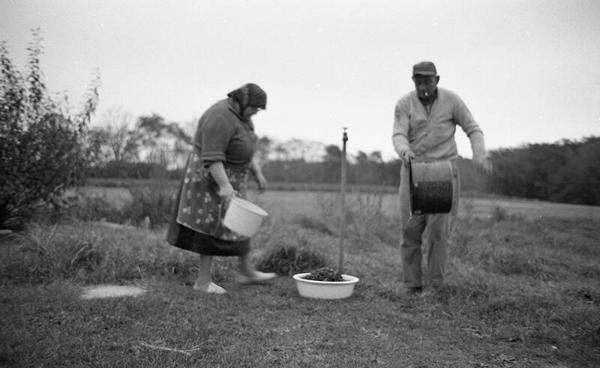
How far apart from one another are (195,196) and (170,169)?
16.8 feet

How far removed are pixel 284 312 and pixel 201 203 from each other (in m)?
1.10

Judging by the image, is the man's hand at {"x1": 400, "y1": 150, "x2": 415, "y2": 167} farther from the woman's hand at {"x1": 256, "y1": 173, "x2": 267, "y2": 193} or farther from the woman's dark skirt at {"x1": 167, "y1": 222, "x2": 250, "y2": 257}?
the woman's dark skirt at {"x1": 167, "y1": 222, "x2": 250, "y2": 257}

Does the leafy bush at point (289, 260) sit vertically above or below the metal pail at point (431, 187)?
below

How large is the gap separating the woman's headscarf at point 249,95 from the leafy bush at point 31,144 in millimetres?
3450

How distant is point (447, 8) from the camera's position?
5578mm

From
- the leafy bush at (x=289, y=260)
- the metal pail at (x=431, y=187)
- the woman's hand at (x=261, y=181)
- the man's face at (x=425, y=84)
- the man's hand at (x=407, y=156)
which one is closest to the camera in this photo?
the metal pail at (x=431, y=187)

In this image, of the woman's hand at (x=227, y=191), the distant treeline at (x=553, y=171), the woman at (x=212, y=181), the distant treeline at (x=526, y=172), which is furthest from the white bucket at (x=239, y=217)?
the distant treeline at (x=553, y=171)

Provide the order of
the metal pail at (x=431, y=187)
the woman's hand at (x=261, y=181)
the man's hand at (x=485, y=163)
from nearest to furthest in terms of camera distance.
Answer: the metal pail at (x=431, y=187) → the man's hand at (x=485, y=163) → the woman's hand at (x=261, y=181)

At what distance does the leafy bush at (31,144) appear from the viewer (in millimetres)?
5949

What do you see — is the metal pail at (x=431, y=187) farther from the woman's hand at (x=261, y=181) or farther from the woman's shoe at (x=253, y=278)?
the woman's shoe at (x=253, y=278)

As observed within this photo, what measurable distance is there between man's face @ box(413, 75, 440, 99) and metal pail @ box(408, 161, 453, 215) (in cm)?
A: 68

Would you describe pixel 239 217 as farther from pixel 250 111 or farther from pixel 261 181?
pixel 250 111

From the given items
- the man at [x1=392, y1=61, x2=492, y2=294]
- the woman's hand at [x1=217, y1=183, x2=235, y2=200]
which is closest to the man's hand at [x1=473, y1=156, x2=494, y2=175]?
the man at [x1=392, y1=61, x2=492, y2=294]

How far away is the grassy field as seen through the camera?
8.64 feet
